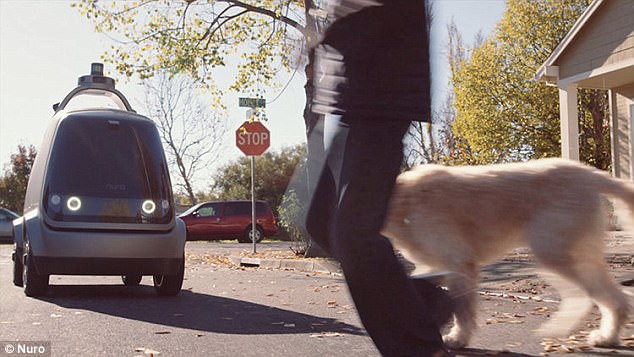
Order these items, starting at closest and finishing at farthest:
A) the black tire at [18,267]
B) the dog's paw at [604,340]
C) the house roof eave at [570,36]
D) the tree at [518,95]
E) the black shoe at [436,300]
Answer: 1. the black shoe at [436,300]
2. the dog's paw at [604,340]
3. the black tire at [18,267]
4. the house roof eave at [570,36]
5. the tree at [518,95]

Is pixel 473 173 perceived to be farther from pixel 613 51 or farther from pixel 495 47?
pixel 495 47

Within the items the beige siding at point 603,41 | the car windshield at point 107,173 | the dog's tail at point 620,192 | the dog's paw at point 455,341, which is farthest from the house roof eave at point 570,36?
the dog's paw at point 455,341

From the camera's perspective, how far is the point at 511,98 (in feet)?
89.6

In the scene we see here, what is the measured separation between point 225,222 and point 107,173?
20.4 metres

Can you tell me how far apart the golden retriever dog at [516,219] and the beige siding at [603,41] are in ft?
39.6

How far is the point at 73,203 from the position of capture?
713 centimetres

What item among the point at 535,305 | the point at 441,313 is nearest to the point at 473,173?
the point at 441,313

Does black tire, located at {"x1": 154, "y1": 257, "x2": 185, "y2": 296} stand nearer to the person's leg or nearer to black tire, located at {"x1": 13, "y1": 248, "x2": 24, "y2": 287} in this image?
black tire, located at {"x1": 13, "y1": 248, "x2": 24, "y2": 287}

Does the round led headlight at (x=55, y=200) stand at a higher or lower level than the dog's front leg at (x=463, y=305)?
higher

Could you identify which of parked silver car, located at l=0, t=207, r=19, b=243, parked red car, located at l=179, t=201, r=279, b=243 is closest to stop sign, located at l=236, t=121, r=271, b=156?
parked red car, located at l=179, t=201, r=279, b=243

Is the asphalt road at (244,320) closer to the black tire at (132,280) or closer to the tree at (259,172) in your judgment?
the black tire at (132,280)

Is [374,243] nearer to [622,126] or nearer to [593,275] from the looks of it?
[593,275]

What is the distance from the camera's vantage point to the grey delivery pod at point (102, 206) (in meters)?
6.96

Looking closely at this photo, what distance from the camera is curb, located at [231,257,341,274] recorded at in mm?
10866
